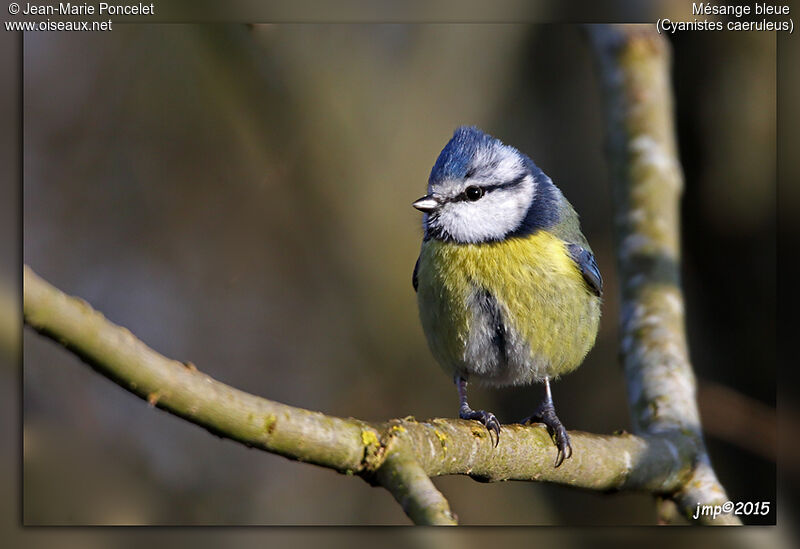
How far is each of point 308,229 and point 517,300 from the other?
1053 mm

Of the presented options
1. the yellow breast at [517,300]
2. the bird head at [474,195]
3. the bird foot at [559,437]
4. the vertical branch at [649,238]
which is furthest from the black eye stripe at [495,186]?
the bird foot at [559,437]

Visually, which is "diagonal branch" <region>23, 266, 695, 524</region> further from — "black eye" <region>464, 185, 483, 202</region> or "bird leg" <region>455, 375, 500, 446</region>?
"black eye" <region>464, 185, 483, 202</region>

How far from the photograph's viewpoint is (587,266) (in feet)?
5.96

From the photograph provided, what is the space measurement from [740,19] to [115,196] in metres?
1.77

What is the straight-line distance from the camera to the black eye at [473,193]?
1.72m

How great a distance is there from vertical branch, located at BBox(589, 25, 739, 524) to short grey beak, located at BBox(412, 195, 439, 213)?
62 cm

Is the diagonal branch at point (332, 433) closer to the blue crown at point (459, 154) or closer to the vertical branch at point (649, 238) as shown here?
the vertical branch at point (649, 238)

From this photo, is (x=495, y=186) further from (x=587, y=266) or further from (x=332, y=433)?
(x=332, y=433)

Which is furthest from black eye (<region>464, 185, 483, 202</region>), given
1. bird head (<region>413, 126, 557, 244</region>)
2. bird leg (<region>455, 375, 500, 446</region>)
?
bird leg (<region>455, 375, 500, 446</region>)

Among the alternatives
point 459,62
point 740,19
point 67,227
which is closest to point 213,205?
point 67,227

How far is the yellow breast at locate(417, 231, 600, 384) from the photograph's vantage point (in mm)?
1682

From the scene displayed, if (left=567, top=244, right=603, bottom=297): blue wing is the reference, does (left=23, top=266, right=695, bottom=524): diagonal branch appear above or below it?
below

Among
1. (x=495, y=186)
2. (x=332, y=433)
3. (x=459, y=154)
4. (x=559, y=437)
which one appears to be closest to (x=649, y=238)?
(x=495, y=186)

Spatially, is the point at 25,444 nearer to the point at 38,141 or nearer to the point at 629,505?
the point at 38,141
